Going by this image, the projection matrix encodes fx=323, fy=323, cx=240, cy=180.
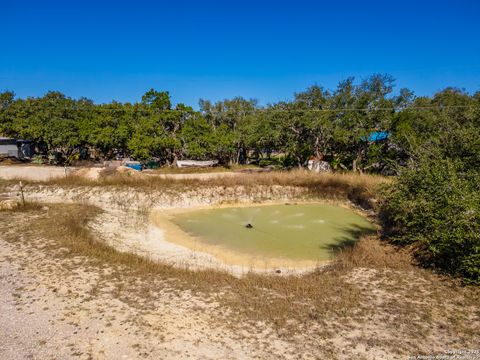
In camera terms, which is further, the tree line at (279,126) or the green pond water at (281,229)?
the tree line at (279,126)

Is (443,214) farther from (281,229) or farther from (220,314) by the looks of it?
(281,229)

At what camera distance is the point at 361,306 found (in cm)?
761

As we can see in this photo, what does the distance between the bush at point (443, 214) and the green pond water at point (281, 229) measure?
3.59m

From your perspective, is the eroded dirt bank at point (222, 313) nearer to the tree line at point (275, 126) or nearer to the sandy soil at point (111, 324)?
the sandy soil at point (111, 324)

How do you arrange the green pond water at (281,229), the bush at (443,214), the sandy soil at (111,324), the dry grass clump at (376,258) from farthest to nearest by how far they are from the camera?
the green pond water at (281,229)
the dry grass clump at (376,258)
the bush at (443,214)
the sandy soil at (111,324)

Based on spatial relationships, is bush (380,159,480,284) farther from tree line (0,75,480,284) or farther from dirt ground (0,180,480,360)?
tree line (0,75,480,284)

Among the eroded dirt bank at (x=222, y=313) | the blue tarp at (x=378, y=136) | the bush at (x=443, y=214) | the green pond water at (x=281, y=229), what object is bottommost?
the green pond water at (x=281, y=229)

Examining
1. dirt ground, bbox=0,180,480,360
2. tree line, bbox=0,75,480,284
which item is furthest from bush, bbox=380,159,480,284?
tree line, bbox=0,75,480,284

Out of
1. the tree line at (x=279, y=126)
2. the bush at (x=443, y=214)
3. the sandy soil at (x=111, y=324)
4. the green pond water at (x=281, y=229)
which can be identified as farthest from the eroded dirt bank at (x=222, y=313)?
the tree line at (x=279, y=126)

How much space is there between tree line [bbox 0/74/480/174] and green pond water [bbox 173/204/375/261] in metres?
10.6

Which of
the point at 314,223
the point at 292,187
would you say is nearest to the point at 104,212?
the point at 314,223

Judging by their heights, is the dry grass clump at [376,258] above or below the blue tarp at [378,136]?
below

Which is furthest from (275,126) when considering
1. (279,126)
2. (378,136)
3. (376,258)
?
(376,258)

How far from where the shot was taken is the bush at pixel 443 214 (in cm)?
877
